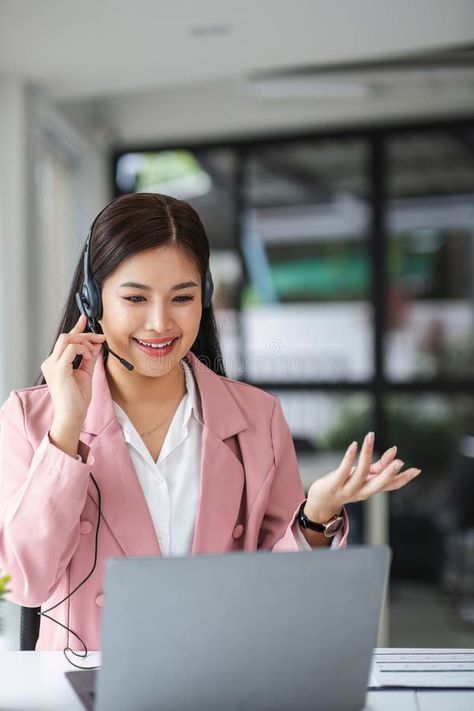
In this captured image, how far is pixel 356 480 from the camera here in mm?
1265

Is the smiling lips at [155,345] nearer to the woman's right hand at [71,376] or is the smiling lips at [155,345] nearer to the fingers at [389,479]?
the woman's right hand at [71,376]

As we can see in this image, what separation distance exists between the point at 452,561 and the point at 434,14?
9.77 ft

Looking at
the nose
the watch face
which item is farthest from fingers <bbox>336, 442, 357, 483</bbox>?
the nose

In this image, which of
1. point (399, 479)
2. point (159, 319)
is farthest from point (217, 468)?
point (399, 479)

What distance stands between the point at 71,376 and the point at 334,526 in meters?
0.53

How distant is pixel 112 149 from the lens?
4.92 metres

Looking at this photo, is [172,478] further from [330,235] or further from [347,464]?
[330,235]

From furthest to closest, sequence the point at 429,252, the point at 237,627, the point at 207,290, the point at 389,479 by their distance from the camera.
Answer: the point at 429,252 < the point at 207,290 < the point at 389,479 < the point at 237,627

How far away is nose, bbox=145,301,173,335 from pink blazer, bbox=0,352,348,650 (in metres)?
0.19

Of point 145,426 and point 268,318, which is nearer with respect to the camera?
point 145,426

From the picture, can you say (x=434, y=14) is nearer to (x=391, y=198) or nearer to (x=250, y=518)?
(x=391, y=198)

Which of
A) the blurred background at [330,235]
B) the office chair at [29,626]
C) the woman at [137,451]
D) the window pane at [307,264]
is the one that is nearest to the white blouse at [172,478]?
the woman at [137,451]

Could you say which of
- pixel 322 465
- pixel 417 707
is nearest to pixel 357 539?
pixel 322 465

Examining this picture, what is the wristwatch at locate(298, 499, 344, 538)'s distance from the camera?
4.51ft
